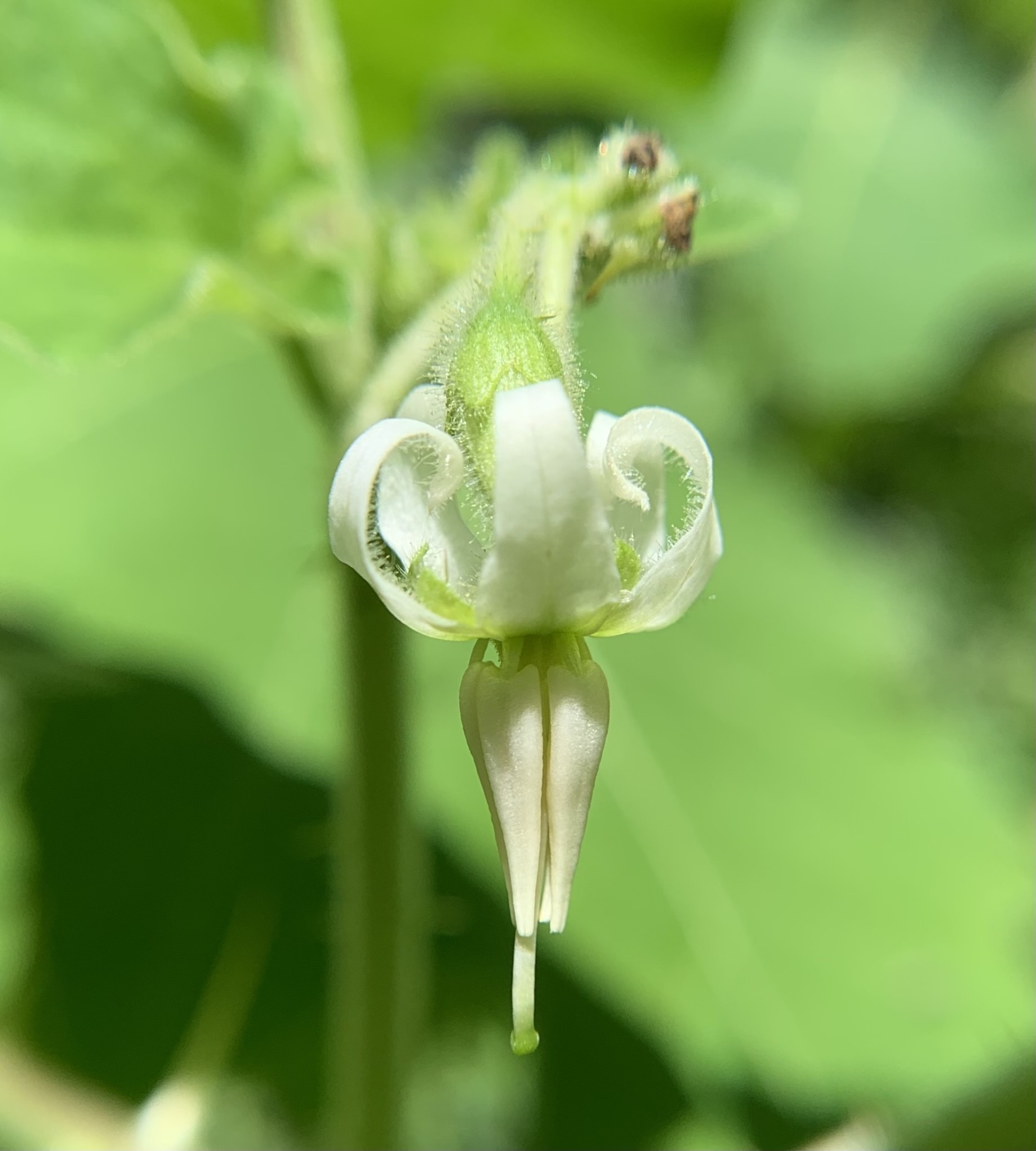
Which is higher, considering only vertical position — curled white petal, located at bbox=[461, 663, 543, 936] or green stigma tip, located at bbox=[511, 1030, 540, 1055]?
curled white petal, located at bbox=[461, 663, 543, 936]

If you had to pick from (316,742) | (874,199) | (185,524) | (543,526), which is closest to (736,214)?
(543,526)

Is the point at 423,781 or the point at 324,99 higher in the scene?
the point at 324,99

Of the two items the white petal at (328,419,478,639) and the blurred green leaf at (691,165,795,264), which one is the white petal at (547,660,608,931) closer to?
the white petal at (328,419,478,639)

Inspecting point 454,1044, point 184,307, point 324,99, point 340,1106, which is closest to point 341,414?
point 184,307

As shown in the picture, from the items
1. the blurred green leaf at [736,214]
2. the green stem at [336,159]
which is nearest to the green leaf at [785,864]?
the green stem at [336,159]

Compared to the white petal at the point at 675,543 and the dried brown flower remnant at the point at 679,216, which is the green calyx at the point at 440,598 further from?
the dried brown flower remnant at the point at 679,216

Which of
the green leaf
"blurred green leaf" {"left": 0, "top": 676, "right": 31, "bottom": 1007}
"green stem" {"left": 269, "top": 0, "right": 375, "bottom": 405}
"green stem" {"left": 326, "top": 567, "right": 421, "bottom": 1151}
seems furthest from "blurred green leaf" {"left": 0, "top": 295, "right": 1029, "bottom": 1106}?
"green stem" {"left": 269, "top": 0, "right": 375, "bottom": 405}

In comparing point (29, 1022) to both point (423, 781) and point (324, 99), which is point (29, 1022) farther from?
point (324, 99)
